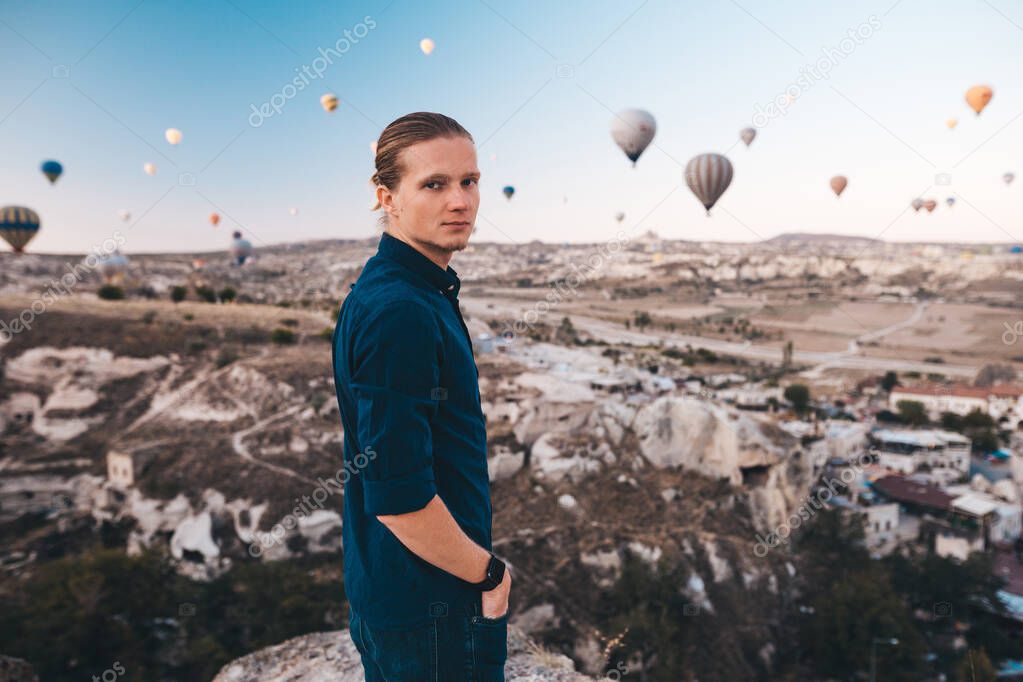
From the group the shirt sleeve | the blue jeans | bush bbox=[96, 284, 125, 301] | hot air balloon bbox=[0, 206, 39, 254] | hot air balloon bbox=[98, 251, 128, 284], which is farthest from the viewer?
bush bbox=[96, 284, 125, 301]

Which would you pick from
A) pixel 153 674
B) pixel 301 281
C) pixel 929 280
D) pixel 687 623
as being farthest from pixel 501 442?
pixel 929 280

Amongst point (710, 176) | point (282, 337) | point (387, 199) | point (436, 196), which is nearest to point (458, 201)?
point (436, 196)

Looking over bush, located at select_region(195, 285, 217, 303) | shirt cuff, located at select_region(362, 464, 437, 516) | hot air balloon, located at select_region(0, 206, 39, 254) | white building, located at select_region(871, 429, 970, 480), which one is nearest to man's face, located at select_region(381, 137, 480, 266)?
shirt cuff, located at select_region(362, 464, 437, 516)

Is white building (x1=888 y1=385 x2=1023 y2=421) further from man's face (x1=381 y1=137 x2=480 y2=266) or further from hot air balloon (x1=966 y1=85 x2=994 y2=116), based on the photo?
man's face (x1=381 y1=137 x2=480 y2=266)

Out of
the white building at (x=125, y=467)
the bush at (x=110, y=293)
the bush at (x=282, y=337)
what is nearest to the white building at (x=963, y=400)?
the bush at (x=282, y=337)

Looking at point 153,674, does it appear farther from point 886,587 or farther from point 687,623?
point 886,587

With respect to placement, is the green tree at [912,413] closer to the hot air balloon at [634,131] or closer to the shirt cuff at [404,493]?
the hot air balloon at [634,131]

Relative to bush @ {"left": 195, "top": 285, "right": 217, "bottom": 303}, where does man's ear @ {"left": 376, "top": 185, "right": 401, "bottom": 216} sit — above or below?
below
